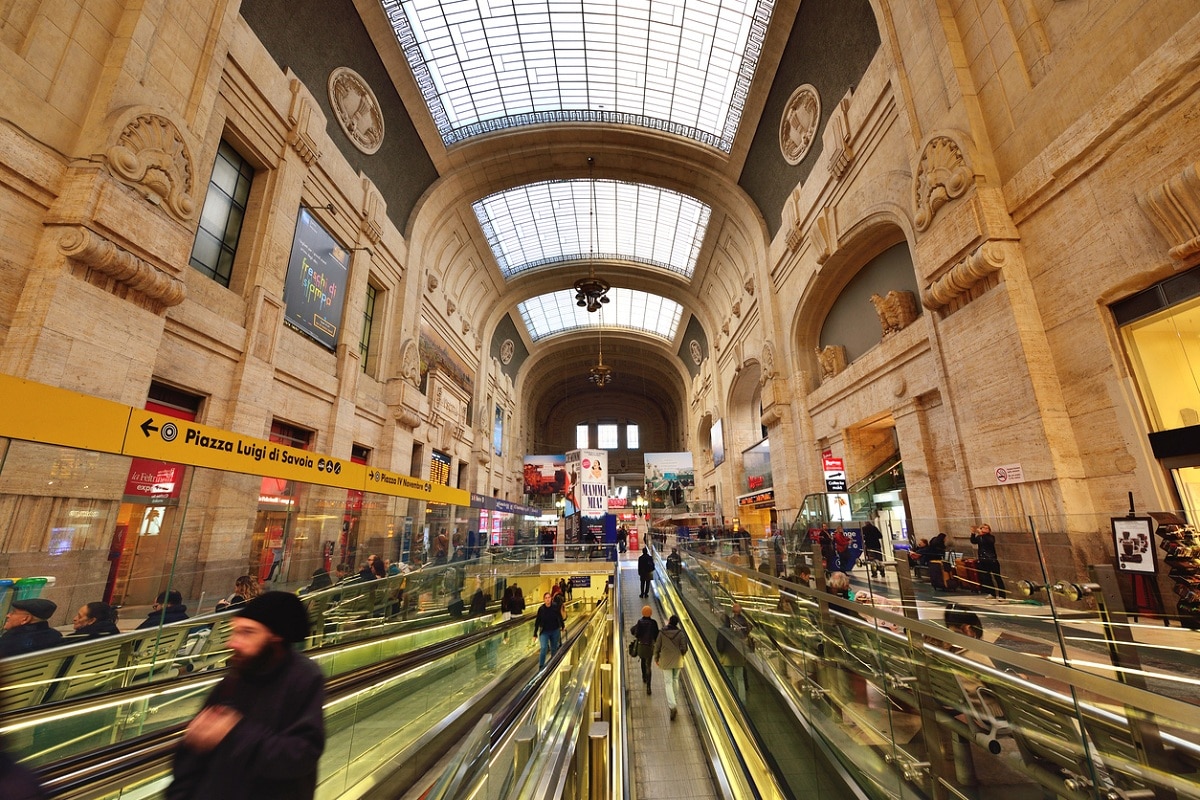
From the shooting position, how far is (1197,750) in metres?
1.38

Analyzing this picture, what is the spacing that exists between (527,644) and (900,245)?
39.1 ft

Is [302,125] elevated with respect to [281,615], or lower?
elevated

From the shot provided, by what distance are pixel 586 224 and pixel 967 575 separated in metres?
24.9

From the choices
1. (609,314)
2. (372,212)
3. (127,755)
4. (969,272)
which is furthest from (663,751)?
(609,314)

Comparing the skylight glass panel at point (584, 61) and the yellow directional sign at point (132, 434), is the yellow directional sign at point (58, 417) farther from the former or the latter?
the skylight glass panel at point (584, 61)

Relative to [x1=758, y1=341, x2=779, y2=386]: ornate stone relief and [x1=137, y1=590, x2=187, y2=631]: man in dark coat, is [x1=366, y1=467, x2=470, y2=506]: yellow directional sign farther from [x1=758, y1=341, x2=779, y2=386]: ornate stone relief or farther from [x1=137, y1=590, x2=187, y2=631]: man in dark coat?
[x1=758, y1=341, x2=779, y2=386]: ornate stone relief

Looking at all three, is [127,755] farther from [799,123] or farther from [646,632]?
[799,123]

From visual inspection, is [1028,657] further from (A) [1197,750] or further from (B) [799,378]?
(B) [799,378]

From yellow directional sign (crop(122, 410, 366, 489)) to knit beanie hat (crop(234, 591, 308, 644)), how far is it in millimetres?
4202

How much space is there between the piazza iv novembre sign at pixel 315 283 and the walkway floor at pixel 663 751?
1003cm

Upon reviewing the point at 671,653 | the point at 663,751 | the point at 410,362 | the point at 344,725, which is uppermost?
the point at 410,362

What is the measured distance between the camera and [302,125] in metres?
10.5

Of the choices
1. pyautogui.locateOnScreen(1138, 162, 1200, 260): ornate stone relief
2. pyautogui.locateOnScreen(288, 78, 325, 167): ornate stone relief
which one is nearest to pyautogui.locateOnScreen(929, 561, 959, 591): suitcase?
pyautogui.locateOnScreen(1138, 162, 1200, 260): ornate stone relief

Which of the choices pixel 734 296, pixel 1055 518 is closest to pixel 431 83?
pixel 734 296
